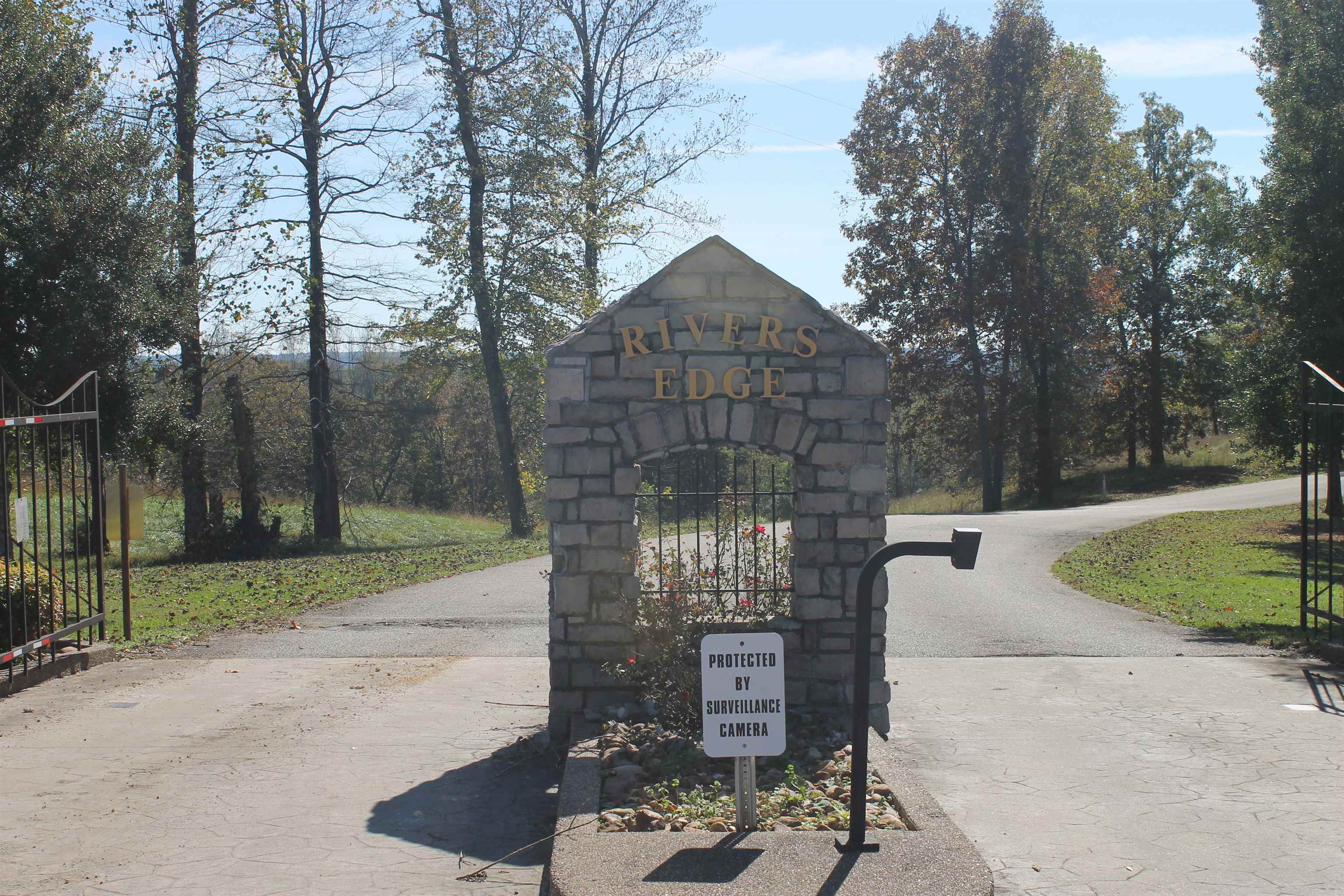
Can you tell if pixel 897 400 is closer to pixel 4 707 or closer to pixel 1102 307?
pixel 1102 307

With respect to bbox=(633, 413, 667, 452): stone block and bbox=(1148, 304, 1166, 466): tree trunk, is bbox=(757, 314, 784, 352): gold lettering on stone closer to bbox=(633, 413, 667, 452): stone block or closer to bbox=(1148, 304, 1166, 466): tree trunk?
bbox=(633, 413, 667, 452): stone block

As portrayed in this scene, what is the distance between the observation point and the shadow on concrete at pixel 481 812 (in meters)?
5.89

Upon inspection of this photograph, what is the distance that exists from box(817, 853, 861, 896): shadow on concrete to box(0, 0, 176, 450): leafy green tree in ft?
40.6

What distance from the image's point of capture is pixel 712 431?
7.93 m

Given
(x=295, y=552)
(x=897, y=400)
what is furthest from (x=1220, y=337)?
(x=295, y=552)

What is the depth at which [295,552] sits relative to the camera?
77.9 ft

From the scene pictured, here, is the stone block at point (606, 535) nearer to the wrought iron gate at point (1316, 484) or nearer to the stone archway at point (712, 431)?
the stone archway at point (712, 431)

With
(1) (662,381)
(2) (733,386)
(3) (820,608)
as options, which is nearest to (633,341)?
(1) (662,381)

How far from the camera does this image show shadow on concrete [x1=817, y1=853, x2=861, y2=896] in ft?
15.1

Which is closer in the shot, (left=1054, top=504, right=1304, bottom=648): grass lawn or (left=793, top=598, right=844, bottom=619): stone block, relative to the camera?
(left=793, top=598, right=844, bottom=619): stone block

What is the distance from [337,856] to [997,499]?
3520 centimetres

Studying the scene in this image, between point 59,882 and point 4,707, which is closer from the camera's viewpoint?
point 59,882

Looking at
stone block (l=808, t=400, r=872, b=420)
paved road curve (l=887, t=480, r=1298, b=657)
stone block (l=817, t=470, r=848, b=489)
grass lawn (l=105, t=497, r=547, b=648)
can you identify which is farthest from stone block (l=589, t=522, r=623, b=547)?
grass lawn (l=105, t=497, r=547, b=648)

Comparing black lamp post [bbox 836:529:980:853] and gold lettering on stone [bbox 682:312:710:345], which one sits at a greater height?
gold lettering on stone [bbox 682:312:710:345]
